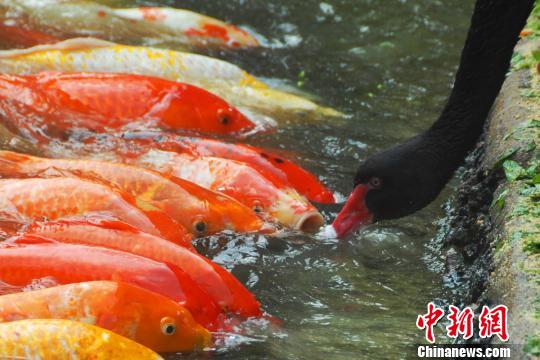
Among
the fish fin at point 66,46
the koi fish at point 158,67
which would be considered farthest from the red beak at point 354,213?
the fish fin at point 66,46

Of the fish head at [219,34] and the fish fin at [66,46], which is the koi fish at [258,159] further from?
the fish head at [219,34]

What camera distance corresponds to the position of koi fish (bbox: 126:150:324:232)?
5.89 metres

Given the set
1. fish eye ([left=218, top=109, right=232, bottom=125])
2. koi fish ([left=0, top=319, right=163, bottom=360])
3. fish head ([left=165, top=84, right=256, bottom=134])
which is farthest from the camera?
fish eye ([left=218, top=109, right=232, bottom=125])

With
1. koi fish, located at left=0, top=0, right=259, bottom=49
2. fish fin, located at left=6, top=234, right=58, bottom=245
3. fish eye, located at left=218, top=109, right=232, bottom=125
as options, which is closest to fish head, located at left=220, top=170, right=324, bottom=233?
fish eye, located at left=218, top=109, right=232, bottom=125

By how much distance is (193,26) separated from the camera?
9.59 meters

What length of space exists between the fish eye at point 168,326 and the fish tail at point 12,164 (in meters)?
2.08

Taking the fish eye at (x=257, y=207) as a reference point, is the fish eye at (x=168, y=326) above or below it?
below

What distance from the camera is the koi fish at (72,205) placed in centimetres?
515

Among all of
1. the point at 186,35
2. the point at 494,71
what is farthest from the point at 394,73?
the point at 494,71

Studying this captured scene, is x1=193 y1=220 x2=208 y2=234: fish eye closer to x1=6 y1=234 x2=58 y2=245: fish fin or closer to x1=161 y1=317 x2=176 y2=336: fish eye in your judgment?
x1=6 y1=234 x2=58 y2=245: fish fin

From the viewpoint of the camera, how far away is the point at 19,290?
4281mm

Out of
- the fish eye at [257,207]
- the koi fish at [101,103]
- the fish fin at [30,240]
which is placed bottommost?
the fish fin at [30,240]

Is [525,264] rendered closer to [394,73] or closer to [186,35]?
[394,73]

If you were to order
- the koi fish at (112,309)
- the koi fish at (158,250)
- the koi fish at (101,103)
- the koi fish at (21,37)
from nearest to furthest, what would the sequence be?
the koi fish at (112,309)
the koi fish at (158,250)
the koi fish at (101,103)
the koi fish at (21,37)
